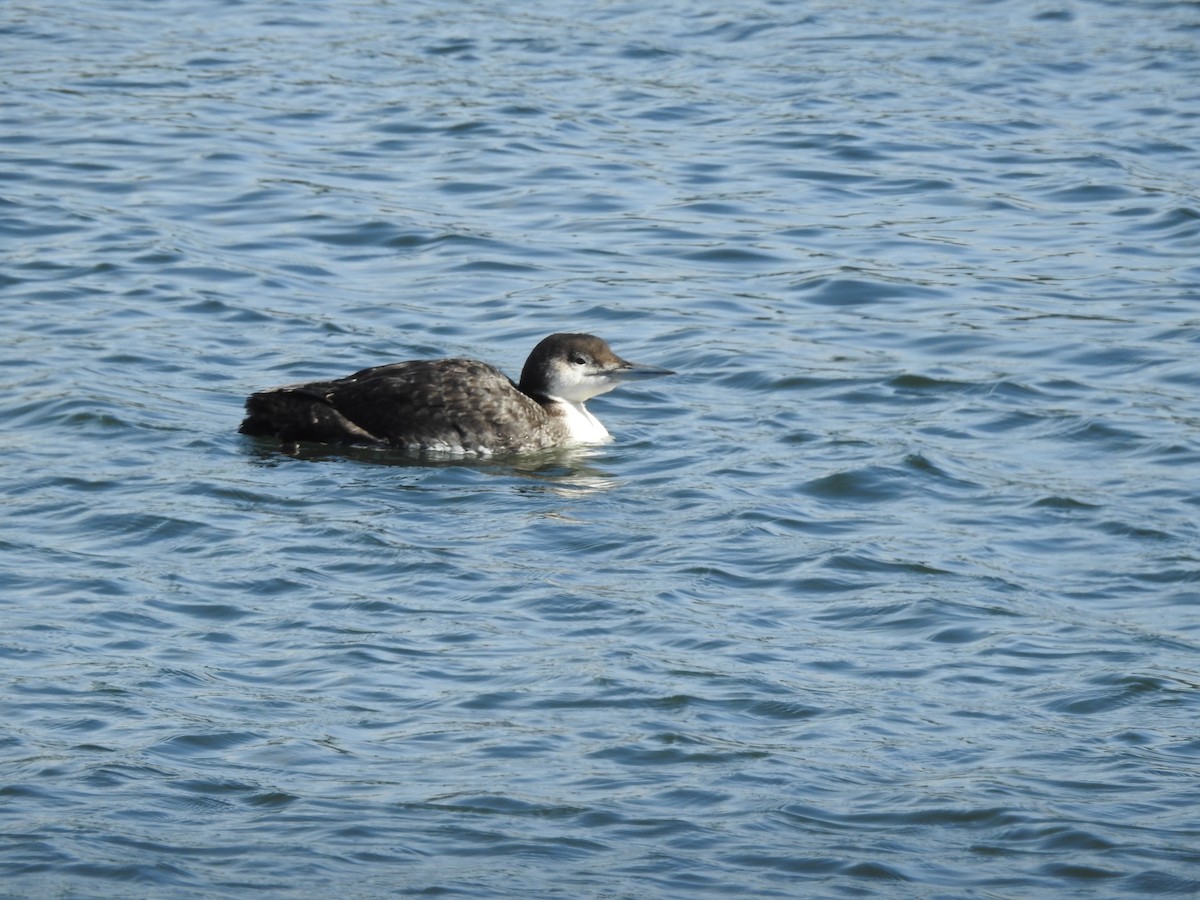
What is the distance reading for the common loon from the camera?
38.0ft

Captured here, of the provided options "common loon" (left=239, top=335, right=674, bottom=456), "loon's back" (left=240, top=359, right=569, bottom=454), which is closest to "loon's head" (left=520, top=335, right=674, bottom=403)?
"common loon" (left=239, top=335, right=674, bottom=456)

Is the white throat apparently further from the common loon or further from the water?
the water

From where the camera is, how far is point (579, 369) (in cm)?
1227

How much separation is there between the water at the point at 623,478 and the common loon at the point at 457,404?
0.22m

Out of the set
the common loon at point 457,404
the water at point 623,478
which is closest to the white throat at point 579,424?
the common loon at point 457,404

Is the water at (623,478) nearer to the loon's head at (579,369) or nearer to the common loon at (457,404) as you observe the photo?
the common loon at (457,404)

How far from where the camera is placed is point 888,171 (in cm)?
1766

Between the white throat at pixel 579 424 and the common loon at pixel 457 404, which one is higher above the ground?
the common loon at pixel 457 404

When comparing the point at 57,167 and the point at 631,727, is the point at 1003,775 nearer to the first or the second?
the point at 631,727

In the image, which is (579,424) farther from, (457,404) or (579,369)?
(457,404)

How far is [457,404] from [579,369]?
0.83 meters

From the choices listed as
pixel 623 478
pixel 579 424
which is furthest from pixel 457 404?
pixel 623 478

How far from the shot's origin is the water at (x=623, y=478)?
7.12 m

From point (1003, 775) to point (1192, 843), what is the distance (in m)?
0.75
